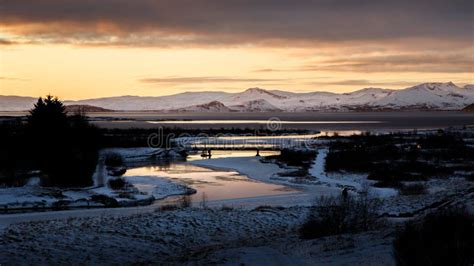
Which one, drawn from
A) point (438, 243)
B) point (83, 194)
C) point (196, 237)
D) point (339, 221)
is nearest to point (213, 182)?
point (83, 194)

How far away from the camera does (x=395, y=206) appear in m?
20.5

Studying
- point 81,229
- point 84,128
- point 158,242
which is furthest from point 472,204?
point 84,128

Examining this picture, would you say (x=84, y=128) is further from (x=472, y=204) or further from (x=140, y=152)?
(x=472, y=204)

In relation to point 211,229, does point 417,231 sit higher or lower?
higher

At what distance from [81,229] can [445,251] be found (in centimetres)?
1106

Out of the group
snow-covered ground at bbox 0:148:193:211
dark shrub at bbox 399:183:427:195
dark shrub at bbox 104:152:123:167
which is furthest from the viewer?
dark shrub at bbox 104:152:123:167

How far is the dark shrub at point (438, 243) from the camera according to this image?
30.3ft

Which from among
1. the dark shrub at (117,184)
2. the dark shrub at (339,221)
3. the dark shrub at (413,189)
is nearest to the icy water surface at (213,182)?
the dark shrub at (117,184)

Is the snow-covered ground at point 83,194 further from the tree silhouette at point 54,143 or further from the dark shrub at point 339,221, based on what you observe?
the dark shrub at point 339,221

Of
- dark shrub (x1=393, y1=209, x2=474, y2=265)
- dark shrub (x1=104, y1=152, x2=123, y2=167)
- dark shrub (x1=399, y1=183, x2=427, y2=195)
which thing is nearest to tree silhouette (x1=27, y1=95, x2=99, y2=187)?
dark shrub (x1=104, y1=152, x2=123, y2=167)

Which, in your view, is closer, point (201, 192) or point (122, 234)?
point (122, 234)

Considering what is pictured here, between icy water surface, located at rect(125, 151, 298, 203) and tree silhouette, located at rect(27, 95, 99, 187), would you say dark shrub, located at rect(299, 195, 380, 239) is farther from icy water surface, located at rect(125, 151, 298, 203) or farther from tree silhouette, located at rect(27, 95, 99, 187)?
tree silhouette, located at rect(27, 95, 99, 187)

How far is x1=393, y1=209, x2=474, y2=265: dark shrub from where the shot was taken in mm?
9242

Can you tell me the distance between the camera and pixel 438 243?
9.84 metres
